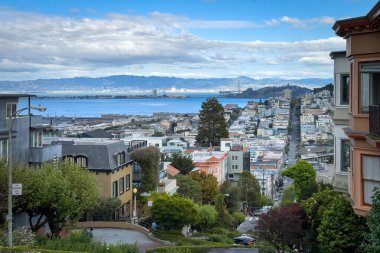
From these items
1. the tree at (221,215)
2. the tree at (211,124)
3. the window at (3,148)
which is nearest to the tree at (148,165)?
the tree at (221,215)

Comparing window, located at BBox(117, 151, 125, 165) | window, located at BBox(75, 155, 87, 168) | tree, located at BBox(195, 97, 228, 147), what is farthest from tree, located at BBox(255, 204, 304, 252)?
tree, located at BBox(195, 97, 228, 147)

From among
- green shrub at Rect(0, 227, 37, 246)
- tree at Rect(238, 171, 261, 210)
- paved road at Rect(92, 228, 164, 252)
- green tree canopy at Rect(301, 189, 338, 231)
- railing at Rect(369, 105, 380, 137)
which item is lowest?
tree at Rect(238, 171, 261, 210)

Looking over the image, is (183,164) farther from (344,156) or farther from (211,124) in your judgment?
(344,156)

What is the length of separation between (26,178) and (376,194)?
16.1 metres

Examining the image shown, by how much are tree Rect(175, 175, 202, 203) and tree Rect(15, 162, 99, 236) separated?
1057 inches

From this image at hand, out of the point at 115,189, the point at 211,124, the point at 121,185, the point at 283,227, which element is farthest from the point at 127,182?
the point at 211,124

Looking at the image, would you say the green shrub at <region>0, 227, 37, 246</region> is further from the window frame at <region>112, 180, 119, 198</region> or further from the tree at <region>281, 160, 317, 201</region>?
the tree at <region>281, 160, 317, 201</region>

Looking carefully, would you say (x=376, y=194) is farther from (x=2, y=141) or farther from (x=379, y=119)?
(x=2, y=141)

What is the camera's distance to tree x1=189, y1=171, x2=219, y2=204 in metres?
61.6

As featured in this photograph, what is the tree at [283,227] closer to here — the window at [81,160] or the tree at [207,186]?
the window at [81,160]

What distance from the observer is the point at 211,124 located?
107062 mm

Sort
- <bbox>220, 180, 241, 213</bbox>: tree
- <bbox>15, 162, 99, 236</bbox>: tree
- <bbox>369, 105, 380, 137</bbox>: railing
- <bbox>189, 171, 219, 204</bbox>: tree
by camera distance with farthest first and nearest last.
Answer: <bbox>220, 180, 241, 213</bbox>: tree → <bbox>189, 171, 219, 204</bbox>: tree → <bbox>15, 162, 99, 236</bbox>: tree → <bbox>369, 105, 380, 137</bbox>: railing

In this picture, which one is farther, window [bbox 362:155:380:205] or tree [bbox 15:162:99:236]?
tree [bbox 15:162:99:236]

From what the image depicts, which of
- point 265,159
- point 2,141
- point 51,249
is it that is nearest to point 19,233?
point 51,249
